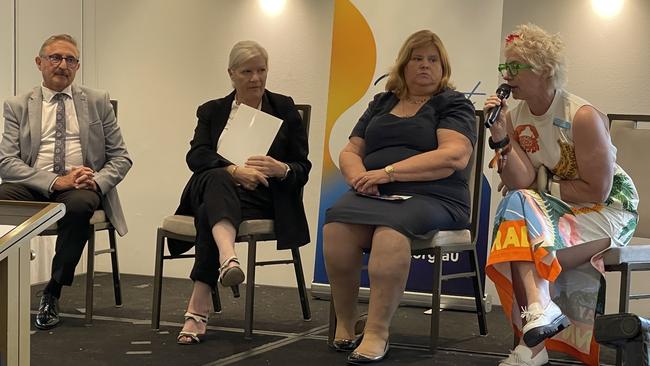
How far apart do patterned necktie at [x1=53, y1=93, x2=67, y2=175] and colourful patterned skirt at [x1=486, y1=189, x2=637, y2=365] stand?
1.96 m

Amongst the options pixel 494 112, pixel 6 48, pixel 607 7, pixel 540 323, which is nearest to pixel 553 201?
pixel 494 112

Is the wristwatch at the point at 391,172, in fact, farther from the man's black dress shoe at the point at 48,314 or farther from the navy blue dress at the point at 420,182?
the man's black dress shoe at the point at 48,314

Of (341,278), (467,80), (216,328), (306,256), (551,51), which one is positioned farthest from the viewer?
(306,256)

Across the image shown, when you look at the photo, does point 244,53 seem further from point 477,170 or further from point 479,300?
point 479,300

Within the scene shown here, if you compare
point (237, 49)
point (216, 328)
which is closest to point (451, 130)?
point (237, 49)

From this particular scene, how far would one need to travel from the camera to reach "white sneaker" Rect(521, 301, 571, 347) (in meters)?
2.61

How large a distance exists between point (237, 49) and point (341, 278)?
3.54ft

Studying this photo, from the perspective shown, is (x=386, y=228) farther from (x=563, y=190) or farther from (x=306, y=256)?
(x=306, y=256)

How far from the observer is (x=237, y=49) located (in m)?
3.53

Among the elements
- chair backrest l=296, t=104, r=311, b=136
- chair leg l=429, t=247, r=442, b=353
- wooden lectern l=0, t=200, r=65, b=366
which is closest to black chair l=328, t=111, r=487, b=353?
→ chair leg l=429, t=247, r=442, b=353

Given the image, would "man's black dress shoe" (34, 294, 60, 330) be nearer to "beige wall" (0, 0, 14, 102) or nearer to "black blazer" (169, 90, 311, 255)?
"black blazer" (169, 90, 311, 255)

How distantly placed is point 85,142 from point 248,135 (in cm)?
82

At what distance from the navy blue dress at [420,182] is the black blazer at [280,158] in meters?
0.37

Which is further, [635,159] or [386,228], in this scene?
[635,159]
